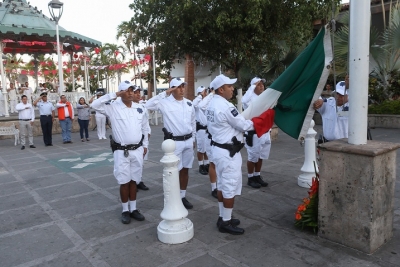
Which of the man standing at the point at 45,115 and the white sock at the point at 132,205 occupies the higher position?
the man standing at the point at 45,115

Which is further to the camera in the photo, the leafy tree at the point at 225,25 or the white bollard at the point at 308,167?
the leafy tree at the point at 225,25

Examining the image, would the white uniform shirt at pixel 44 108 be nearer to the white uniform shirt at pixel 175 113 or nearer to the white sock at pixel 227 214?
the white uniform shirt at pixel 175 113

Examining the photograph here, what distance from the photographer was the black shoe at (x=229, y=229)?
4.14m

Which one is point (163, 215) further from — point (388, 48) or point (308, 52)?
point (388, 48)

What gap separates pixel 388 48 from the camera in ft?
42.7

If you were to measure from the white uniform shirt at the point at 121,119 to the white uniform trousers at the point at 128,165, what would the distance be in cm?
15

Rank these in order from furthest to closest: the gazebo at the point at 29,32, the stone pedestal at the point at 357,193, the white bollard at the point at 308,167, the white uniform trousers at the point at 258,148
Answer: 1. the gazebo at the point at 29,32
2. the white uniform trousers at the point at 258,148
3. the white bollard at the point at 308,167
4. the stone pedestal at the point at 357,193

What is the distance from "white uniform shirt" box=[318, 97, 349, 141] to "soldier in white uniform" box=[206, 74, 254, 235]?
1.99m

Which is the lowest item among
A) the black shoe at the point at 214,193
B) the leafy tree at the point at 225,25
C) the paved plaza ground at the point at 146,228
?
the paved plaza ground at the point at 146,228

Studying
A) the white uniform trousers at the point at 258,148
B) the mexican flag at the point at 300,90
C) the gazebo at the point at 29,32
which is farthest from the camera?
the gazebo at the point at 29,32

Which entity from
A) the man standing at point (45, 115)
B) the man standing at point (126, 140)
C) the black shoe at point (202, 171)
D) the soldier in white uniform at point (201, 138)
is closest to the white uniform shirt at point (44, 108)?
the man standing at point (45, 115)

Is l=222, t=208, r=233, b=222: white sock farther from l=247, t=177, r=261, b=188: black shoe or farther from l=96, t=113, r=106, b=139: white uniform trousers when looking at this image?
l=96, t=113, r=106, b=139: white uniform trousers

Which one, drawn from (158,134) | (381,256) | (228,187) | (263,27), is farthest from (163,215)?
(158,134)

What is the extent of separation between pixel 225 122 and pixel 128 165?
1.48 metres
